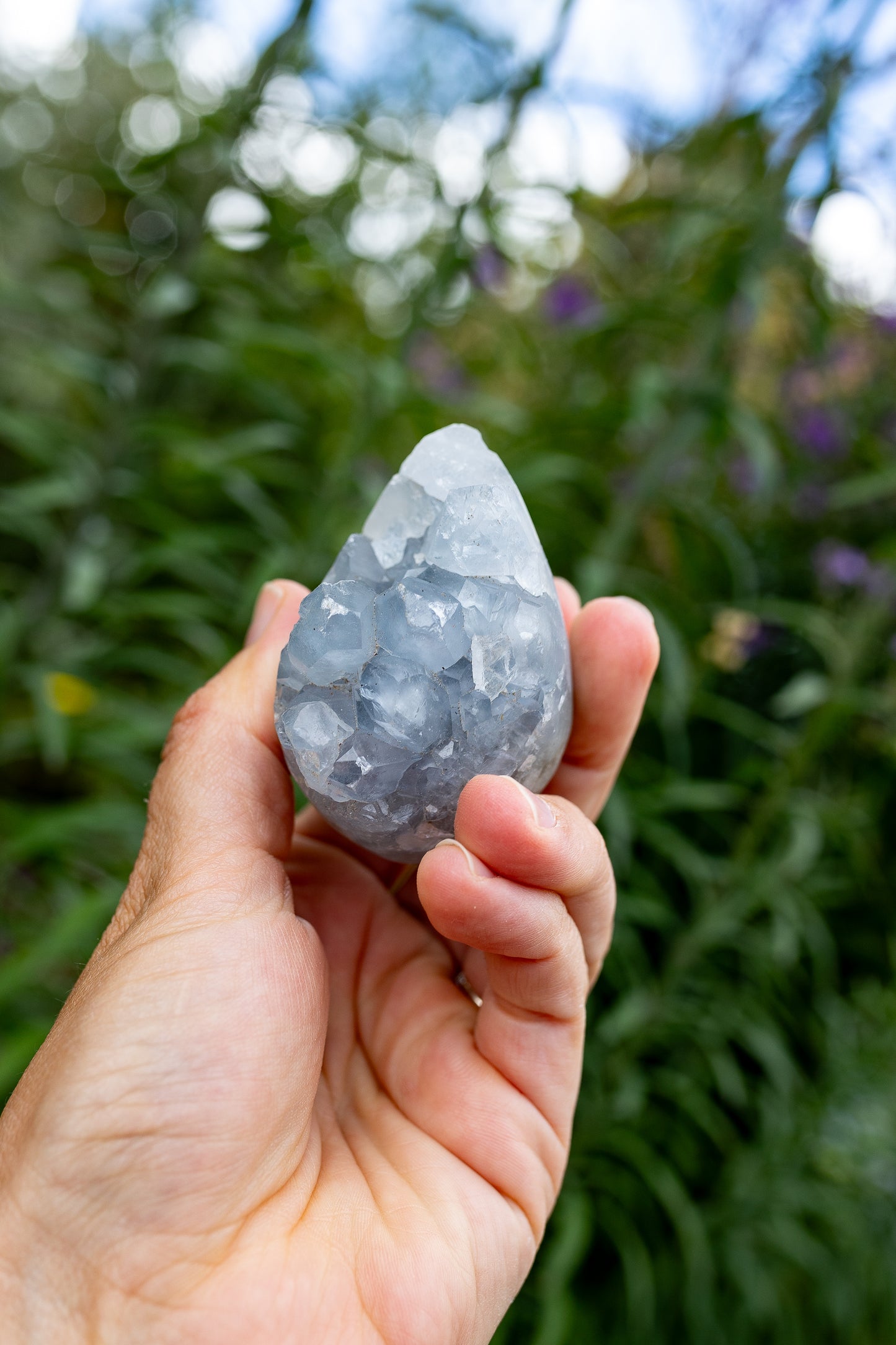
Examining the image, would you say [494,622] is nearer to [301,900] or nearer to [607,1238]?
[301,900]

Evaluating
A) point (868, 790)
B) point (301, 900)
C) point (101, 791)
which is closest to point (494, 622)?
point (301, 900)

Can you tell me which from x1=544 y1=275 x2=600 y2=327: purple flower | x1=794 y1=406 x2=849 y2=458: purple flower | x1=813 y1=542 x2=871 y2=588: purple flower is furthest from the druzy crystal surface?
x1=794 y1=406 x2=849 y2=458: purple flower

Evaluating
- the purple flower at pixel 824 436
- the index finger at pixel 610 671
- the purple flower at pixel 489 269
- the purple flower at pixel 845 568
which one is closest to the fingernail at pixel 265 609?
the index finger at pixel 610 671

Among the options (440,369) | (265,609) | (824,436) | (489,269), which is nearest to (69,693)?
(265,609)

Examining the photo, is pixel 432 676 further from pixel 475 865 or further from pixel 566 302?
pixel 566 302

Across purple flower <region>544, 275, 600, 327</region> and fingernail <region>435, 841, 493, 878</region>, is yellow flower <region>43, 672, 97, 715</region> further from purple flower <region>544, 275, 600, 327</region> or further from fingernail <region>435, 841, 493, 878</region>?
purple flower <region>544, 275, 600, 327</region>
